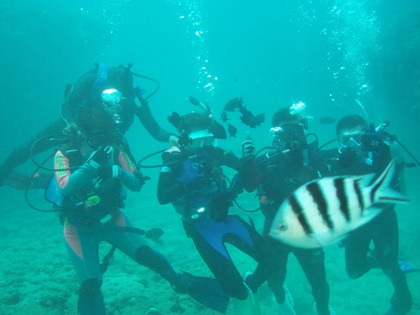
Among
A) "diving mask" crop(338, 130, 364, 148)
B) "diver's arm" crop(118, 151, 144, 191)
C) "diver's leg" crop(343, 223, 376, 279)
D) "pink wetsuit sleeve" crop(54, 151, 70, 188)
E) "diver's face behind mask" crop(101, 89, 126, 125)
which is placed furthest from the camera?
"diver's face behind mask" crop(101, 89, 126, 125)

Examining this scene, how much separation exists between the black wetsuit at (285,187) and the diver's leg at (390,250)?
4.82ft

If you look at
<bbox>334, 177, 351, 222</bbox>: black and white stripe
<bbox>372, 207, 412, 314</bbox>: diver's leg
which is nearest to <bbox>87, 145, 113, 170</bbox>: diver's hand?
<bbox>334, 177, 351, 222</bbox>: black and white stripe

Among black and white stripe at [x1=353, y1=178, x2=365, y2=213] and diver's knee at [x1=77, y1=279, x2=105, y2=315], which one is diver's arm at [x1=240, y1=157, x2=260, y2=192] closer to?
black and white stripe at [x1=353, y1=178, x2=365, y2=213]

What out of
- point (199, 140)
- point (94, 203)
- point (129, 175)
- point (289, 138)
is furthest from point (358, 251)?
point (94, 203)

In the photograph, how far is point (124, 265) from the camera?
6.70 meters

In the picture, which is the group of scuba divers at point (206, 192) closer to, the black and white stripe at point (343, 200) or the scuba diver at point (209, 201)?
the scuba diver at point (209, 201)

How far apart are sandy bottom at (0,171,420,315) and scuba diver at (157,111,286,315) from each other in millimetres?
1091

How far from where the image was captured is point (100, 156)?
12.8 ft

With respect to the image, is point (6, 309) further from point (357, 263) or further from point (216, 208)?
point (357, 263)

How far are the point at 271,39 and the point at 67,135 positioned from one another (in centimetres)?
8287

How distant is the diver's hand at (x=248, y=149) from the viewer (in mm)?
3783

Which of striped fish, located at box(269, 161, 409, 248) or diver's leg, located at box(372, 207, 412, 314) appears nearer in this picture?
striped fish, located at box(269, 161, 409, 248)

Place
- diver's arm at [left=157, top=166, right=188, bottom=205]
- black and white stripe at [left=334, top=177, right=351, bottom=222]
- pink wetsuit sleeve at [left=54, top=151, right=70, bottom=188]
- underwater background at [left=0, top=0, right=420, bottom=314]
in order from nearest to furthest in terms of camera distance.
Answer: black and white stripe at [left=334, top=177, right=351, bottom=222]
pink wetsuit sleeve at [left=54, top=151, right=70, bottom=188]
diver's arm at [left=157, top=166, right=188, bottom=205]
underwater background at [left=0, top=0, right=420, bottom=314]

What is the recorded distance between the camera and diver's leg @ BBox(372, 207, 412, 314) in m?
4.61
